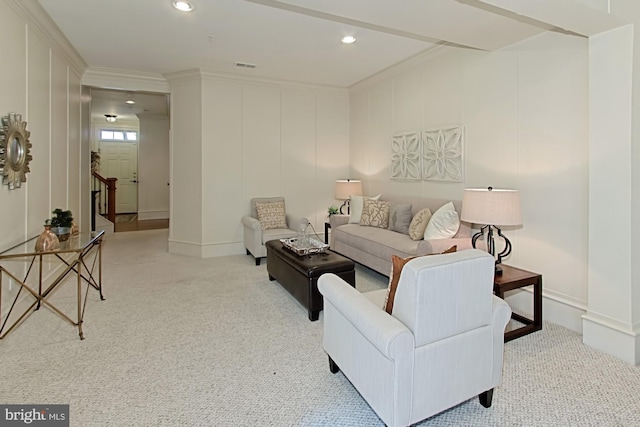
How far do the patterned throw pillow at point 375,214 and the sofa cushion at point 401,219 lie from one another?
113mm

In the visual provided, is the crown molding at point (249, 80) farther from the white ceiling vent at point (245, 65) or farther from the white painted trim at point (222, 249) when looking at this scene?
the white painted trim at point (222, 249)

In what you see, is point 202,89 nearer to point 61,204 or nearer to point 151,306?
point 61,204

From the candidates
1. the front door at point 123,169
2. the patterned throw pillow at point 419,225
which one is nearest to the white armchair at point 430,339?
the patterned throw pillow at point 419,225

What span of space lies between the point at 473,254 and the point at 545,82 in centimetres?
228

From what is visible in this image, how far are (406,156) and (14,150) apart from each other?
13.7 feet

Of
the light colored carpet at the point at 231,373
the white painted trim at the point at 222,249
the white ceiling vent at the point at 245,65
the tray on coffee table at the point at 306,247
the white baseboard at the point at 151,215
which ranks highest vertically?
the white ceiling vent at the point at 245,65

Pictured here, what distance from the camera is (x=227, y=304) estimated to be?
3473 millimetres

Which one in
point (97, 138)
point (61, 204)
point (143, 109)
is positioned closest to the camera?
point (61, 204)

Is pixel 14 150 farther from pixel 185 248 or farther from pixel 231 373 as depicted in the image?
pixel 185 248

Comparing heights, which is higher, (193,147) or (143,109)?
(143,109)

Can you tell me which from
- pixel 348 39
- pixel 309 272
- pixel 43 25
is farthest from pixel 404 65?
pixel 43 25

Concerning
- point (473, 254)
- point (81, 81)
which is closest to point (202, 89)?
point (81, 81)

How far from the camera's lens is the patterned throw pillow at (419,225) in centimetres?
382

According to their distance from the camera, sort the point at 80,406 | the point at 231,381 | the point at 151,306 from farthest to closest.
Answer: the point at 151,306 < the point at 231,381 < the point at 80,406
